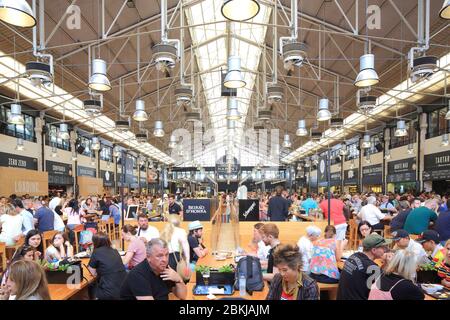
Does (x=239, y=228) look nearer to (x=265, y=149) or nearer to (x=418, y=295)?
(x=418, y=295)

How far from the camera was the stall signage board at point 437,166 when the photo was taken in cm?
1390

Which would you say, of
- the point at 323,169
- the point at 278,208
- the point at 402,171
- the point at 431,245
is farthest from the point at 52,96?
the point at 402,171

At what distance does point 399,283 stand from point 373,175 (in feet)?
67.3

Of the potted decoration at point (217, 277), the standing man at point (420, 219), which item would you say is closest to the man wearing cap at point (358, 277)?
the potted decoration at point (217, 277)

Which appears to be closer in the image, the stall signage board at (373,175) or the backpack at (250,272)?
the backpack at (250,272)

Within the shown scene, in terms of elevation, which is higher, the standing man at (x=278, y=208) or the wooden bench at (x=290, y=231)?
the standing man at (x=278, y=208)

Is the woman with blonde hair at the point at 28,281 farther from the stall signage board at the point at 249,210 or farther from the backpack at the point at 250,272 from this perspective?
the stall signage board at the point at 249,210

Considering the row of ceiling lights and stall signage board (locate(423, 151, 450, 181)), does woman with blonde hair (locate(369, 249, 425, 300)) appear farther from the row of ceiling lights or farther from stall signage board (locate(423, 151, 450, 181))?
stall signage board (locate(423, 151, 450, 181))

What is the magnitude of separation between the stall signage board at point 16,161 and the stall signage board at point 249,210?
1062 centimetres

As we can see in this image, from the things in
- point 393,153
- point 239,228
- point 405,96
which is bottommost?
point 239,228

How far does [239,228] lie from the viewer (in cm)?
800

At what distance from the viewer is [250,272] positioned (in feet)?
11.2
